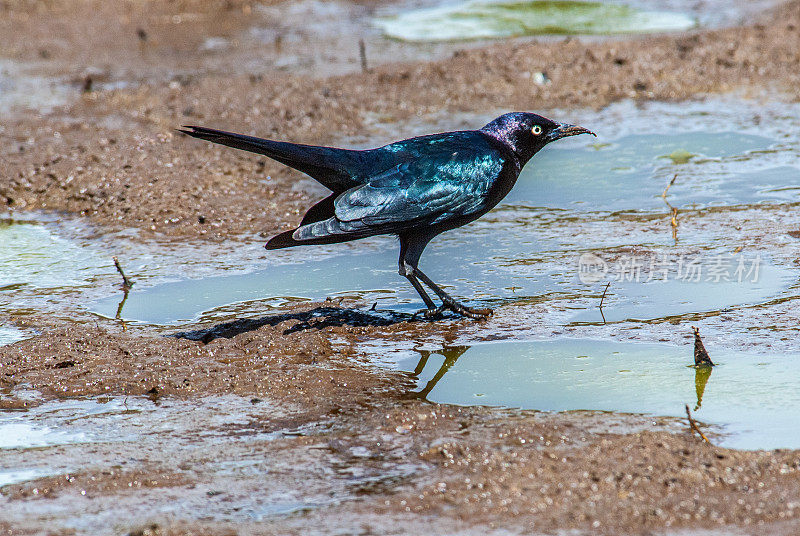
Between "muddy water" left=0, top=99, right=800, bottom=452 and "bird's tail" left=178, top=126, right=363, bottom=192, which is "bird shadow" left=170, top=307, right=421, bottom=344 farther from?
"bird's tail" left=178, top=126, right=363, bottom=192

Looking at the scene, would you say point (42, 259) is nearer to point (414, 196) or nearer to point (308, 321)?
point (308, 321)

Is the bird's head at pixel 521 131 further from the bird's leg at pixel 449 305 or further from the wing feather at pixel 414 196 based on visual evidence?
the bird's leg at pixel 449 305

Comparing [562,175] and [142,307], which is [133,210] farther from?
[562,175]

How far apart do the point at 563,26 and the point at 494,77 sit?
260 centimetres

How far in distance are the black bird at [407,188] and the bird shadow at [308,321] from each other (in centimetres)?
26

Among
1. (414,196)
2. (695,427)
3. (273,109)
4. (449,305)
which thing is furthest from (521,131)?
(273,109)

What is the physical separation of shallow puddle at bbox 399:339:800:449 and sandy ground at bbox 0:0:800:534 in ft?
0.65

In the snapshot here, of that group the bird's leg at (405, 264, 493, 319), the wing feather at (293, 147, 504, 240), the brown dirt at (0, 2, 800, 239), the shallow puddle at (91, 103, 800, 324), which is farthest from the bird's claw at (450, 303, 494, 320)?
the brown dirt at (0, 2, 800, 239)

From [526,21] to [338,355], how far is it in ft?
28.0

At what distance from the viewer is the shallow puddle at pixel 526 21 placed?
40.8 feet

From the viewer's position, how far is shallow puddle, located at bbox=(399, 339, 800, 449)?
14.7 ft

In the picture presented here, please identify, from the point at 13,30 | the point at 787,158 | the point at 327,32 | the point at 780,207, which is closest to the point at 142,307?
the point at 780,207

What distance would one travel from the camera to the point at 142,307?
20.4ft

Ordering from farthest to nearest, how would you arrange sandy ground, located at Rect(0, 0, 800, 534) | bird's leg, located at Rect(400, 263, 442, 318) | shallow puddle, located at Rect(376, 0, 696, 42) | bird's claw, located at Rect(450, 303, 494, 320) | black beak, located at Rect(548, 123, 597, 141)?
shallow puddle, located at Rect(376, 0, 696, 42) < black beak, located at Rect(548, 123, 597, 141) < bird's leg, located at Rect(400, 263, 442, 318) < bird's claw, located at Rect(450, 303, 494, 320) < sandy ground, located at Rect(0, 0, 800, 534)
